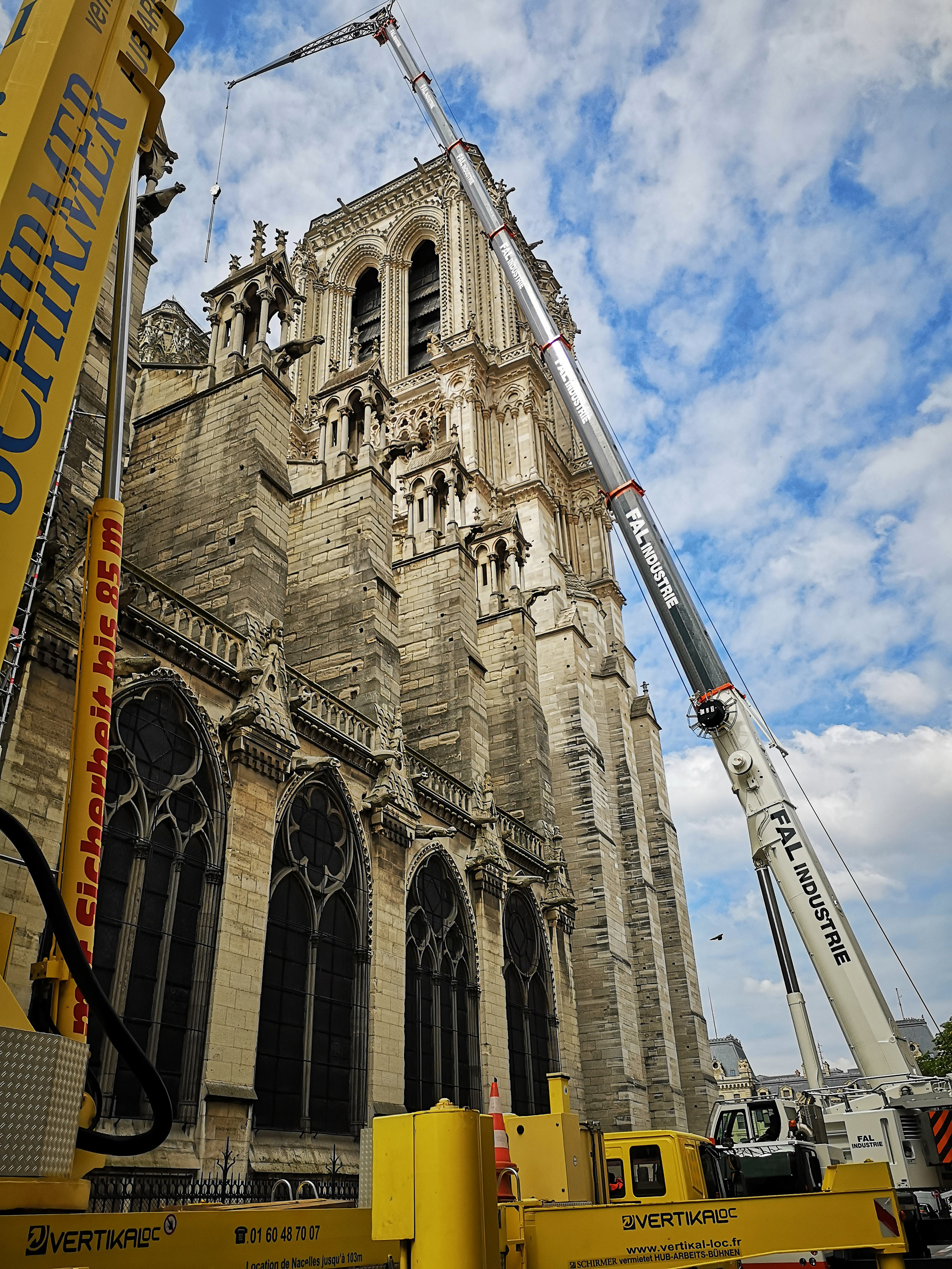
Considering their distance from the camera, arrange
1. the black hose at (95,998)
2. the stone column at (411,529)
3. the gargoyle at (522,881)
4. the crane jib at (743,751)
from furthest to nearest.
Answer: the stone column at (411,529), the gargoyle at (522,881), the crane jib at (743,751), the black hose at (95,998)

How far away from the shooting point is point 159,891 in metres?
11.1

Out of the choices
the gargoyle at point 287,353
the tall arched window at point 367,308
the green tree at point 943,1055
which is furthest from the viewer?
the tall arched window at point 367,308

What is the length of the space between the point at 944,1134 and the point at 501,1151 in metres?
5.94

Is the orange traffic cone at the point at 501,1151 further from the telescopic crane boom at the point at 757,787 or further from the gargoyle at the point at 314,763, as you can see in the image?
the gargoyle at the point at 314,763

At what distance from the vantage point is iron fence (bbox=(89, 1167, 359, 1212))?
9.10 metres

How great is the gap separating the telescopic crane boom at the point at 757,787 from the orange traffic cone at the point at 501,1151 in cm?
561

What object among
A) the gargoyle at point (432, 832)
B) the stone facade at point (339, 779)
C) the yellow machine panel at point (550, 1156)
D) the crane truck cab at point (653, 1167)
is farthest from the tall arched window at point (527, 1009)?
the yellow machine panel at point (550, 1156)

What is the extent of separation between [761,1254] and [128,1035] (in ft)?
14.0

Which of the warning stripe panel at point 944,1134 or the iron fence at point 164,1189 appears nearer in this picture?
the warning stripe panel at point 944,1134

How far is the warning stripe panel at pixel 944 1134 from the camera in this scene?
8.80 meters

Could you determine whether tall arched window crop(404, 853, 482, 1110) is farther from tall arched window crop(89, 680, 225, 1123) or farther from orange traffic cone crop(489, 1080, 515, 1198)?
orange traffic cone crop(489, 1080, 515, 1198)

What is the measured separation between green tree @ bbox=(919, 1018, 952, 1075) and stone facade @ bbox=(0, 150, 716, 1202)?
14.7 meters

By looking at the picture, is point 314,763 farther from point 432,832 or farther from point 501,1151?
point 501,1151

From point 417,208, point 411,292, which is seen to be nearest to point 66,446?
point 411,292
